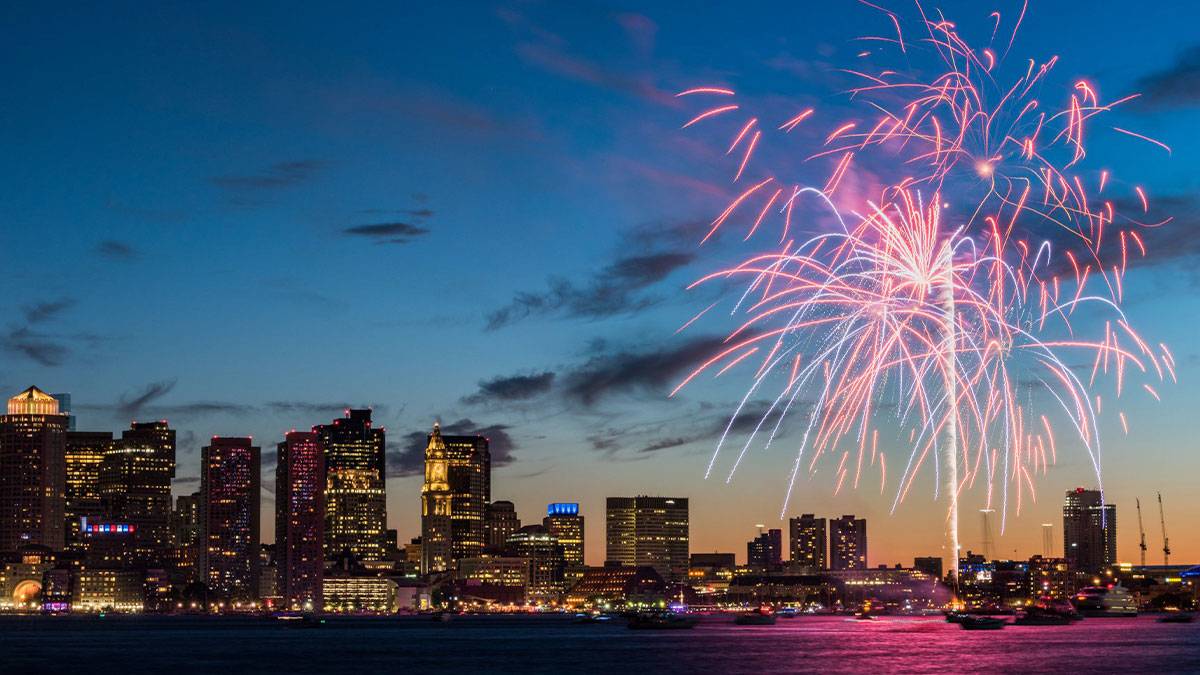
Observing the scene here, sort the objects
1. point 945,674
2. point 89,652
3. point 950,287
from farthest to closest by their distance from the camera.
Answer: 1. point 89,652
2. point 945,674
3. point 950,287

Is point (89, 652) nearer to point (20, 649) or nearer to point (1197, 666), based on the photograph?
point (20, 649)

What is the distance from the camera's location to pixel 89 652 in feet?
542

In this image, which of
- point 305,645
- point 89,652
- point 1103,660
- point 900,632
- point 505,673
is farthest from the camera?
point 900,632

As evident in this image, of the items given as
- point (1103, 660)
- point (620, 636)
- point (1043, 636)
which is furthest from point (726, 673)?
point (620, 636)

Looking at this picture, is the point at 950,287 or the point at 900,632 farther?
the point at 900,632

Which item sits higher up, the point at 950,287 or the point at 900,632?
the point at 950,287

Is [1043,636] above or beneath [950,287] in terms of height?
beneath

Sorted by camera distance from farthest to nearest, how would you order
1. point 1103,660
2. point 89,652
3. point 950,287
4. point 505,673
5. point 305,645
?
1. point 305,645
2. point 89,652
3. point 1103,660
4. point 505,673
5. point 950,287

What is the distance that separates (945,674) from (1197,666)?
22.2 meters

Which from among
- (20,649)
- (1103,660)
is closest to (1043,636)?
(1103,660)

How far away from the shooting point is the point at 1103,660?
130m

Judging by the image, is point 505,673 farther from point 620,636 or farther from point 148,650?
point 620,636

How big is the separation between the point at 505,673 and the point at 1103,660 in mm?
46645

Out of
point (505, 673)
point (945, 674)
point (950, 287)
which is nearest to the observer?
point (950, 287)
